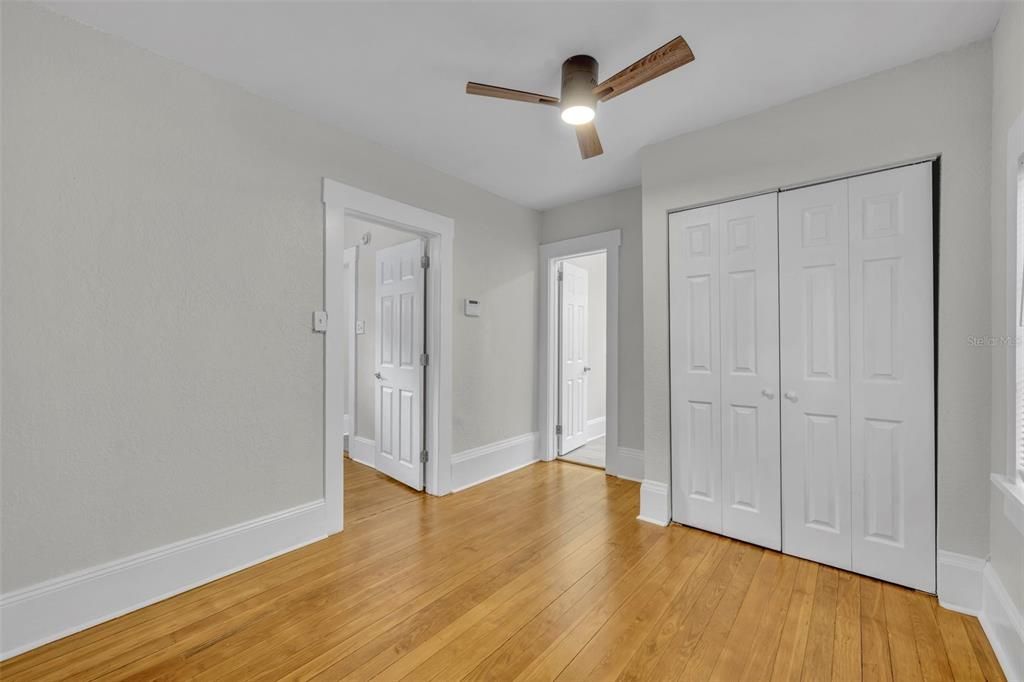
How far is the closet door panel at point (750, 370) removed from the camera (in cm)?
254

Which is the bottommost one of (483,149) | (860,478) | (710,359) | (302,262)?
(860,478)

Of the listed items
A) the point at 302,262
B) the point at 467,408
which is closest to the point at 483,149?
the point at 302,262

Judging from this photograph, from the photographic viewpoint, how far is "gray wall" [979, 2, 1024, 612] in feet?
5.41

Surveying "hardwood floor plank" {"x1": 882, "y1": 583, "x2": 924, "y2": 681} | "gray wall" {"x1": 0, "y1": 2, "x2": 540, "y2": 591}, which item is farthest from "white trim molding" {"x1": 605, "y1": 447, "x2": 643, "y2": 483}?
"gray wall" {"x1": 0, "y1": 2, "x2": 540, "y2": 591}

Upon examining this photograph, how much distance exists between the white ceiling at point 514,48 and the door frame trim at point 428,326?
0.51 metres

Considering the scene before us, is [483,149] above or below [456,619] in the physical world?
above

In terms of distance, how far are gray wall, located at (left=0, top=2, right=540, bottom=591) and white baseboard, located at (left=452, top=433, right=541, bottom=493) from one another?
3.98ft

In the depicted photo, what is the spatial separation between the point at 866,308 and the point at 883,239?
35cm

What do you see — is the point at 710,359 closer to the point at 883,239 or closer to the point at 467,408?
the point at 883,239

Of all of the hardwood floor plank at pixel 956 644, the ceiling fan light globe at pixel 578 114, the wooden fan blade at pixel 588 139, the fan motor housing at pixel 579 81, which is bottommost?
the hardwood floor plank at pixel 956 644

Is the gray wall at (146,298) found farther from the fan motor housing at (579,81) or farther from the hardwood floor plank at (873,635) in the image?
the hardwood floor plank at (873,635)

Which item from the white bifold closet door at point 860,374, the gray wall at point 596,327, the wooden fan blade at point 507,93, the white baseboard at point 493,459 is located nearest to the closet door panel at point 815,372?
the white bifold closet door at point 860,374

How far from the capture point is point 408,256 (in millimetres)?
3707

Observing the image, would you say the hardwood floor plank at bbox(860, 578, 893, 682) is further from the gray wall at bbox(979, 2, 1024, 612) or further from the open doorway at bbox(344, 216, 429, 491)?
the open doorway at bbox(344, 216, 429, 491)
